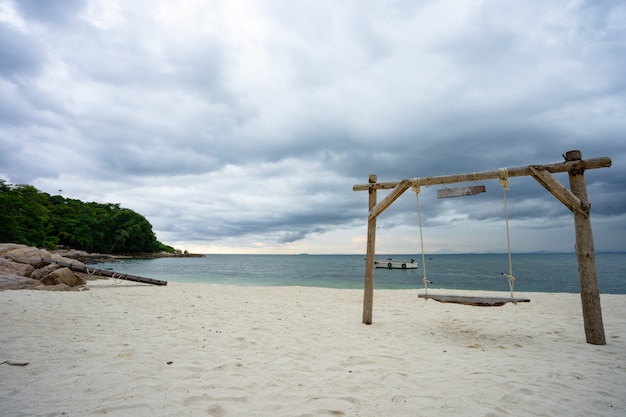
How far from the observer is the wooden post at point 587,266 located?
4.92 meters

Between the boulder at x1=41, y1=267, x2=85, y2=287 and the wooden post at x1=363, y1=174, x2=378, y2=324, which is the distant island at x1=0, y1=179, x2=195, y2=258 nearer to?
the boulder at x1=41, y1=267, x2=85, y2=287

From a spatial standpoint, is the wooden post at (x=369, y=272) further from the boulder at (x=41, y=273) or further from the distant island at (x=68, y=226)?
the distant island at (x=68, y=226)

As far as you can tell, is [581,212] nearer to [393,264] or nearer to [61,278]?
[61,278]

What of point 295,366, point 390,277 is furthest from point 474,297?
point 390,277

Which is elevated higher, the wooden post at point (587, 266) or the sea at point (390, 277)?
the wooden post at point (587, 266)

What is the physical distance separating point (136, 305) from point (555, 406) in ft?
27.9

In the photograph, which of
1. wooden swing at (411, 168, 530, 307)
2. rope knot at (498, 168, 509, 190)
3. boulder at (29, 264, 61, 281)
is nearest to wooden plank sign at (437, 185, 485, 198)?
wooden swing at (411, 168, 530, 307)

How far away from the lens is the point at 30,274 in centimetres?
1160

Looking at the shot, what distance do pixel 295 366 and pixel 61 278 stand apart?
11312 mm

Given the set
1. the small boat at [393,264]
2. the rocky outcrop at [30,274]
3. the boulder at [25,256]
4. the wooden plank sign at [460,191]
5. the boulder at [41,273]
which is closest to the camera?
the wooden plank sign at [460,191]

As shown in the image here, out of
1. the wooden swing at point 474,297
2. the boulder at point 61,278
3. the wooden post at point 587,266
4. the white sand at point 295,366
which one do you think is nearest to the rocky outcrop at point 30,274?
the boulder at point 61,278

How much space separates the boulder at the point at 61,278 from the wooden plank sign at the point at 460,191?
1264 cm

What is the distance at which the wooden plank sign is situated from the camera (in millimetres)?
5484

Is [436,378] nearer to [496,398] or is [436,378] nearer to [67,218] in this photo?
[496,398]
